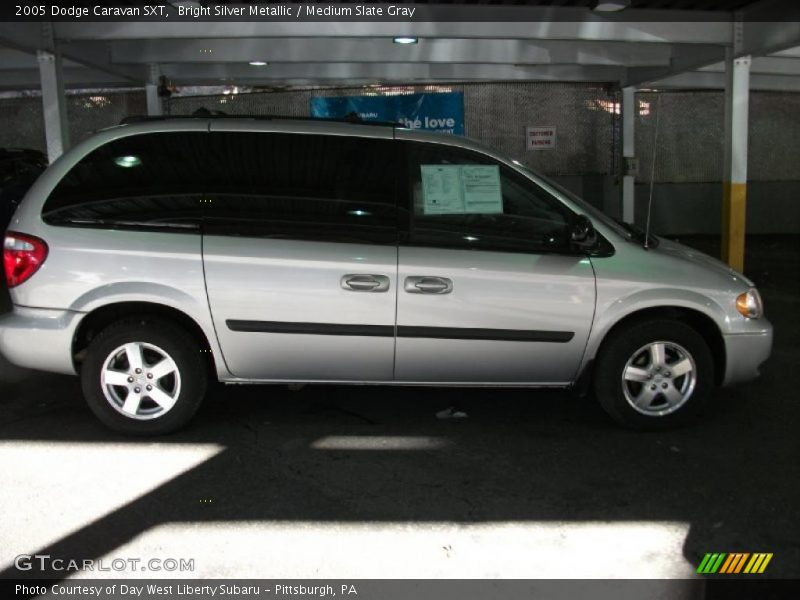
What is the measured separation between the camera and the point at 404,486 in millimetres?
3955

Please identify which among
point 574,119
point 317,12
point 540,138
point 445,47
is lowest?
point 540,138

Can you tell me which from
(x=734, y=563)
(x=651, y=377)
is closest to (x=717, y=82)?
(x=651, y=377)

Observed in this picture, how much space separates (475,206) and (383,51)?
624cm

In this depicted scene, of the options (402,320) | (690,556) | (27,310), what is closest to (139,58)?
(27,310)

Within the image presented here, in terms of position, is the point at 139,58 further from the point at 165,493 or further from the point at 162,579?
the point at 162,579

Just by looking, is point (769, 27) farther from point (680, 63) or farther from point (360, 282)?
point (360, 282)

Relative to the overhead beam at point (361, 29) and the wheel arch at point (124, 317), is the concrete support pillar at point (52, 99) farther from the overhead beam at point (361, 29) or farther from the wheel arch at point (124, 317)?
the wheel arch at point (124, 317)

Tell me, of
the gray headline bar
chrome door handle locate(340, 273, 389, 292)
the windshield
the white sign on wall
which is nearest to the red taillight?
chrome door handle locate(340, 273, 389, 292)

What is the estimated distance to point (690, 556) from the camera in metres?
3.29

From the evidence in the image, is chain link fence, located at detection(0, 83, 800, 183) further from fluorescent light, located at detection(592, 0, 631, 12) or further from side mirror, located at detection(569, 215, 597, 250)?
side mirror, located at detection(569, 215, 597, 250)

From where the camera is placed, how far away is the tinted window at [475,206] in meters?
4.47

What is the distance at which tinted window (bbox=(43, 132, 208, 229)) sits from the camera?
4410mm

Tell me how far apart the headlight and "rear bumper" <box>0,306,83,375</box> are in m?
4.00

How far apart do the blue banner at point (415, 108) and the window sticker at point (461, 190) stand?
9.40 m
